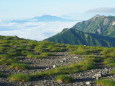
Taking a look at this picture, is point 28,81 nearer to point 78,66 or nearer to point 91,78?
point 91,78

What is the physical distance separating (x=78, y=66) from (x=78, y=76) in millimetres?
3943

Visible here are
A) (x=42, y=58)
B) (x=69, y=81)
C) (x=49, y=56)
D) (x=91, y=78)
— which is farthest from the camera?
(x=49, y=56)

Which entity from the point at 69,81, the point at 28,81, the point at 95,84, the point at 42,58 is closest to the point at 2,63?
the point at 42,58

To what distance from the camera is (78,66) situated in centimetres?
2452

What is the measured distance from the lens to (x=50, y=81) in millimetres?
18406

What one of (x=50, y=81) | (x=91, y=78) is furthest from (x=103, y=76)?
(x=50, y=81)

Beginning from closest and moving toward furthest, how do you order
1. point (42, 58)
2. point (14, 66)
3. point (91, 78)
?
point (91, 78) → point (14, 66) → point (42, 58)

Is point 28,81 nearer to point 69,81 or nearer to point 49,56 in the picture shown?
point 69,81

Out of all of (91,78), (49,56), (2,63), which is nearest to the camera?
(91,78)

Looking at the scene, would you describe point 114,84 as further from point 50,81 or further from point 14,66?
point 14,66

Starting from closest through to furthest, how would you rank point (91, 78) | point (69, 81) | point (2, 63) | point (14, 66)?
1. point (69, 81)
2. point (91, 78)
3. point (14, 66)
4. point (2, 63)

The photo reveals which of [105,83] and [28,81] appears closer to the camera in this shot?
[105,83]

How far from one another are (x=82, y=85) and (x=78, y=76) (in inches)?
133

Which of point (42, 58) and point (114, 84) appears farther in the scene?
point (42, 58)
